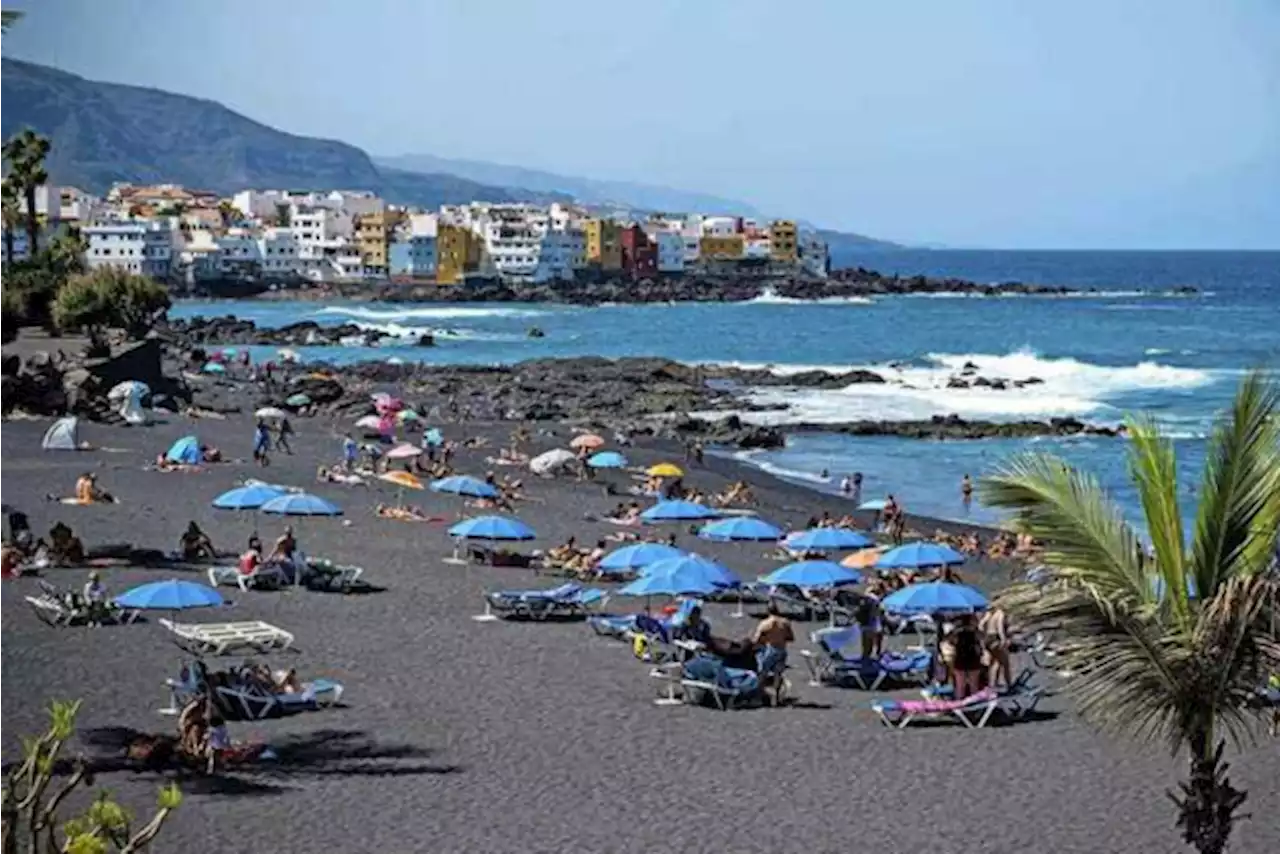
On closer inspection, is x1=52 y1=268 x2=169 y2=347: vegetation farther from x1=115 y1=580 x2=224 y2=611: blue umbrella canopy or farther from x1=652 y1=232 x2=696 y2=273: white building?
x1=652 y1=232 x2=696 y2=273: white building

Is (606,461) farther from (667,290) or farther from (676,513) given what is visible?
(667,290)

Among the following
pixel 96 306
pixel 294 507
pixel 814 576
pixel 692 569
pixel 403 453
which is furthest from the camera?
pixel 96 306

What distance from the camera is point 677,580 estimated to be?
60.5ft

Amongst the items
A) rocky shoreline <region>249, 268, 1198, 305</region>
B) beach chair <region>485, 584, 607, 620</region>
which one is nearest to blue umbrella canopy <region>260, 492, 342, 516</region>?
beach chair <region>485, 584, 607, 620</region>

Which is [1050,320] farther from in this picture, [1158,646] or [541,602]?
[1158,646]

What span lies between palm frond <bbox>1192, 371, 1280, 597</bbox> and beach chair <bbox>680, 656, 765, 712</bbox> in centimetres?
890

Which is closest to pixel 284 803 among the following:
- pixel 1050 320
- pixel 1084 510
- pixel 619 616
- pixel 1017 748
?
pixel 1017 748

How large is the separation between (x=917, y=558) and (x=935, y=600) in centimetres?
315

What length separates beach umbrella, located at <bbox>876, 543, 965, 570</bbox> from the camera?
20.3 m

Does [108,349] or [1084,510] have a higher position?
[1084,510]

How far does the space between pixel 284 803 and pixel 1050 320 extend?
10198 cm

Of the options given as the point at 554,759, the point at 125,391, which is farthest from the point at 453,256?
the point at 554,759

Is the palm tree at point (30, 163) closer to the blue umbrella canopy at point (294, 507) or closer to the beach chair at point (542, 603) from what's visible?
the blue umbrella canopy at point (294, 507)

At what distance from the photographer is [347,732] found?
1463 cm
